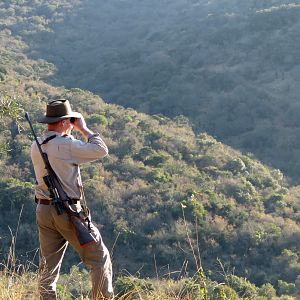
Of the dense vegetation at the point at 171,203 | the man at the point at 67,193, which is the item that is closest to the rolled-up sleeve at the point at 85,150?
the man at the point at 67,193

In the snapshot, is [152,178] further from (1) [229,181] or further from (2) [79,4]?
(2) [79,4]

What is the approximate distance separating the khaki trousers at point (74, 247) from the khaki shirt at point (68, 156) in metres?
0.12

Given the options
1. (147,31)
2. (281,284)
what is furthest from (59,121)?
(147,31)

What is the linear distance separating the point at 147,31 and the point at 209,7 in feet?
22.1

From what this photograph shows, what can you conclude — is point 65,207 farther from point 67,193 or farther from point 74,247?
point 74,247

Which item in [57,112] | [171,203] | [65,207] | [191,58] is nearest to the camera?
[65,207]

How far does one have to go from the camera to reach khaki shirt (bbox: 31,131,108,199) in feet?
10.4

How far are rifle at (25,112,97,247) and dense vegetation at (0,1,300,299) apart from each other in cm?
406

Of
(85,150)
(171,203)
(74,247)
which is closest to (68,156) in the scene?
(85,150)

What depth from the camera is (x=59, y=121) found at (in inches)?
129

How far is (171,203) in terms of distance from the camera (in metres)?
15.8

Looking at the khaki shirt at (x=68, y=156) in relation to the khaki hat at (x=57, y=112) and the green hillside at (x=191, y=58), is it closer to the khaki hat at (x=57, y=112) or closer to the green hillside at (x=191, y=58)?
the khaki hat at (x=57, y=112)

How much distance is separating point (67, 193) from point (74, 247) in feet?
1.09

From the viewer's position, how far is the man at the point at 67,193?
3178mm
